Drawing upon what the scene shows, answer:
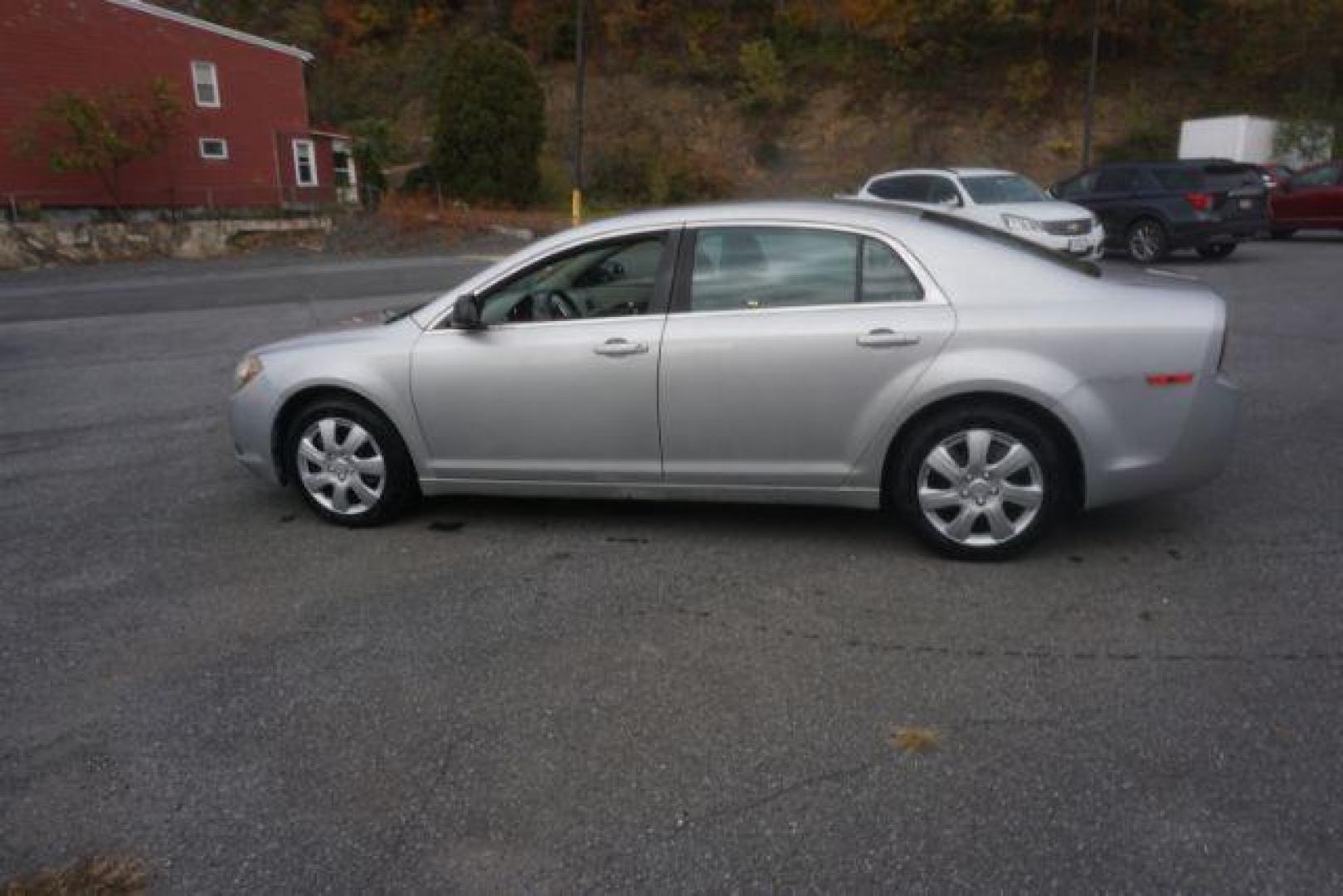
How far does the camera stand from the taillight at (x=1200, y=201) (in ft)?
53.0

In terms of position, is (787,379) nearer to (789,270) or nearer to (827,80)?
(789,270)

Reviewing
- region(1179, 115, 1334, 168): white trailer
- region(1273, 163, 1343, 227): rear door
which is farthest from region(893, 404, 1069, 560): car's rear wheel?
region(1179, 115, 1334, 168): white trailer

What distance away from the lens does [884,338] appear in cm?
443

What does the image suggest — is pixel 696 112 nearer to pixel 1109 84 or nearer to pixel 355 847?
pixel 1109 84

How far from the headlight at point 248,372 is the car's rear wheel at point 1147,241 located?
1520 centimetres

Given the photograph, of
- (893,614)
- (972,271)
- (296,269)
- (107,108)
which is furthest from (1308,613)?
(107,108)

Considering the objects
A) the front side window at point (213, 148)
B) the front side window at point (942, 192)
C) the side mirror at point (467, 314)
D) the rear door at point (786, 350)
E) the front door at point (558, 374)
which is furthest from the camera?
the front side window at point (213, 148)

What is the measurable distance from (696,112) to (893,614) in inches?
1878

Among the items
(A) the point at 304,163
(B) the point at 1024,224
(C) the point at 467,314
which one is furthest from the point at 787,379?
(A) the point at 304,163

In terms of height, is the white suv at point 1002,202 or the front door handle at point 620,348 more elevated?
the white suv at point 1002,202

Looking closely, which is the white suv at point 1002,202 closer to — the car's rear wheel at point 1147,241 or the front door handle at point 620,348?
the car's rear wheel at point 1147,241

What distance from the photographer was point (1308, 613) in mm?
3924

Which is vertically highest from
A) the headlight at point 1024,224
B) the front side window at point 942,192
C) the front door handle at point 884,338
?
the front side window at point 942,192

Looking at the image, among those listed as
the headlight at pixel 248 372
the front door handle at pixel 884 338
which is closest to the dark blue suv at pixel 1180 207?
the front door handle at pixel 884 338
